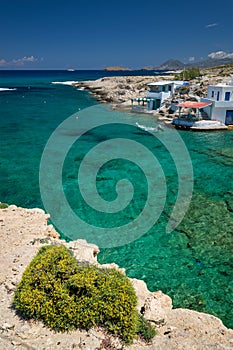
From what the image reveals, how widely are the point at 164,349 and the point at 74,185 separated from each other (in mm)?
15214

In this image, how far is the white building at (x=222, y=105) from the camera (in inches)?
1588

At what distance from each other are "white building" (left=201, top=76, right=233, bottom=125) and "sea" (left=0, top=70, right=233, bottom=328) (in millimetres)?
3989

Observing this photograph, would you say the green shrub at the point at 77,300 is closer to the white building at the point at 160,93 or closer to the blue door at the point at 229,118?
the blue door at the point at 229,118

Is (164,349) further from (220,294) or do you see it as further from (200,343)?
(220,294)

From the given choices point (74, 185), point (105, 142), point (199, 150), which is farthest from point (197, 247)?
point (105, 142)

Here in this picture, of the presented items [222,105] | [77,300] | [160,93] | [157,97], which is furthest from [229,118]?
[77,300]

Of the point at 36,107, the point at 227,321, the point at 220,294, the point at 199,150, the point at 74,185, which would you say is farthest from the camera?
the point at 36,107

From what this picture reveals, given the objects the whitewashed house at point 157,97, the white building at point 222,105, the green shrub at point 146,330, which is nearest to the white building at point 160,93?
the whitewashed house at point 157,97

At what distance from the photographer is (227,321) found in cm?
971

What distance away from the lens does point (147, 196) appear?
18938mm

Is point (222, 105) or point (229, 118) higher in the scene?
point (222, 105)

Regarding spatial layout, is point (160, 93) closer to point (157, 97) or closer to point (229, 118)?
point (157, 97)

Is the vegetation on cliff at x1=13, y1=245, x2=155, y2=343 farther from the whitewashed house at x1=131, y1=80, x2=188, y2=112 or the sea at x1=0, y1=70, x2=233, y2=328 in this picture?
the whitewashed house at x1=131, y1=80, x2=188, y2=112

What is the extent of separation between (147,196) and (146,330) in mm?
12323
